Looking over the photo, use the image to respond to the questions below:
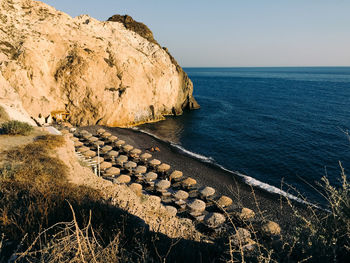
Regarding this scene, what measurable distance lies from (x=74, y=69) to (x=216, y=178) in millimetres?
29805

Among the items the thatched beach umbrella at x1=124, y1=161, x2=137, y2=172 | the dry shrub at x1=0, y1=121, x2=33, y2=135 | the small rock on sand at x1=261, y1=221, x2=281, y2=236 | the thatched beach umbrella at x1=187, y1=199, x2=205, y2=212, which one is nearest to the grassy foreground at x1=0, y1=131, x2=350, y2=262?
the small rock on sand at x1=261, y1=221, x2=281, y2=236

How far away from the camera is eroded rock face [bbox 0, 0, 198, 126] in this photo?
32.6 meters

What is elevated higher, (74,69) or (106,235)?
(74,69)

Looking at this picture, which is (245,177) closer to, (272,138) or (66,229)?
(272,138)

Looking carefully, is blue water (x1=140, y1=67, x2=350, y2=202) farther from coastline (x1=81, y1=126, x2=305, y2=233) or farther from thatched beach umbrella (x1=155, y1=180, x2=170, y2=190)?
thatched beach umbrella (x1=155, y1=180, x2=170, y2=190)

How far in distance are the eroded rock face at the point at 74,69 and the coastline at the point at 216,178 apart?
5.78 metres

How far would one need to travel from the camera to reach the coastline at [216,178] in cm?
1930

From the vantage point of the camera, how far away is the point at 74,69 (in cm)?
3653

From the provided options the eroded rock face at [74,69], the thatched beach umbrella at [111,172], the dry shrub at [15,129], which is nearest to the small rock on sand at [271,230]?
the thatched beach umbrella at [111,172]

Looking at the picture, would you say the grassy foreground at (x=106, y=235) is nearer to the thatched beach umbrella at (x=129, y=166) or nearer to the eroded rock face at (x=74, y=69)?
the thatched beach umbrella at (x=129, y=166)

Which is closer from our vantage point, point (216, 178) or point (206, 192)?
point (206, 192)

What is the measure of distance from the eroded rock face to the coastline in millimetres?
5777

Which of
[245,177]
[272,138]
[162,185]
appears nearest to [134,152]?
[162,185]

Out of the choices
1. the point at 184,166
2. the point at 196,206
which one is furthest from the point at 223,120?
the point at 196,206
